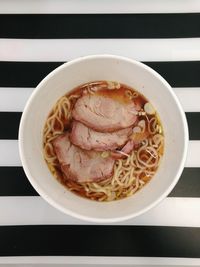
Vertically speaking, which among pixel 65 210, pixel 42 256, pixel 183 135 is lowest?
pixel 42 256

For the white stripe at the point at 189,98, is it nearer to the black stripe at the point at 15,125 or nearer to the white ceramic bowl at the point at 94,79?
the black stripe at the point at 15,125

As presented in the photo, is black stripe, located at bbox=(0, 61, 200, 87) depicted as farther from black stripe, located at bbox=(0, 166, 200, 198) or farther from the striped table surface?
black stripe, located at bbox=(0, 166, 200, 198)

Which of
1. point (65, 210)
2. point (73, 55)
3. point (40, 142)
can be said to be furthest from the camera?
point (73, 55)

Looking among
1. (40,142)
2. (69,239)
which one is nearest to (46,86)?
(40,142)

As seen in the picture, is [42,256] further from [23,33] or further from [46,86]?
[23,33]

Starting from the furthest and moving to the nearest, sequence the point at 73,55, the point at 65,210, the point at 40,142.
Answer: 1. the point at 73,55
2. the point at 40,142
3. the point at 65,210

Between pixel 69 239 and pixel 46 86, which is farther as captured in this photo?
pixel 69 239

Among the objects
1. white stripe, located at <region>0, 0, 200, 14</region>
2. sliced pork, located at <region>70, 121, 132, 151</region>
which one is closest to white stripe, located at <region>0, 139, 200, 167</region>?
sliced pork, located at <region>70, 121, 132, 151</region>

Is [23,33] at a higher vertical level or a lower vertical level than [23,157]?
higher
